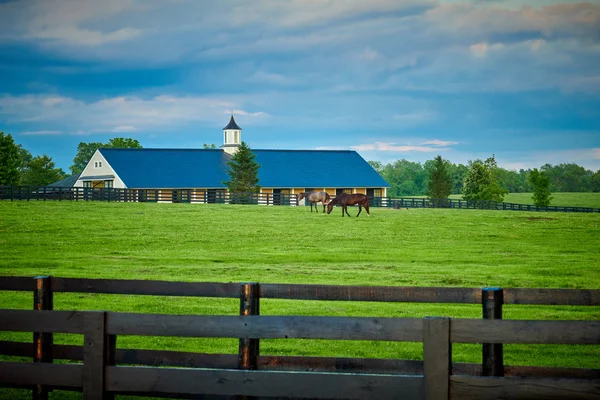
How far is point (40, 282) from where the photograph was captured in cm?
871

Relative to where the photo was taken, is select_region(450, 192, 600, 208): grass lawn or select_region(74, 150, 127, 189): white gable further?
select_region(450, 192, 600, 208): grass lawn

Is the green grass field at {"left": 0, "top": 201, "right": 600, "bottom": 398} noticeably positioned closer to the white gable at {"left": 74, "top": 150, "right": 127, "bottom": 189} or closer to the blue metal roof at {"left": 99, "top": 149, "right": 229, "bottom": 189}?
the blue metal roof at {"left": 99, "top": 149, "right": 229, "bottom": 189}

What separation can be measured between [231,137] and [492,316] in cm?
9747

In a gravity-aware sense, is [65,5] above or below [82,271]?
above

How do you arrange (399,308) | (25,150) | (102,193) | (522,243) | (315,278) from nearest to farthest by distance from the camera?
(399,308) → (315,278) → (522,243) → (102,193) → (25,150)

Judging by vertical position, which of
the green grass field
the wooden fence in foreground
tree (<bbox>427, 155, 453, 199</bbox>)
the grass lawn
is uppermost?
tree (<bbox>427, 155, 453, 199</bbox>)

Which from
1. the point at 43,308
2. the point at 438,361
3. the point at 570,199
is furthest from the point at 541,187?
the point at 438,361

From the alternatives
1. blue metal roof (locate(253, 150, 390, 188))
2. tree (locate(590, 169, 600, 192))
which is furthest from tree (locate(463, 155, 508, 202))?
blue metal roof (locate(253, 150, 390, 188))

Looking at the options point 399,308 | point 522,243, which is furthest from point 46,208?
point 399,308

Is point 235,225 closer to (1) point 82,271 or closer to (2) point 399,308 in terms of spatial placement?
(1) point 82,271

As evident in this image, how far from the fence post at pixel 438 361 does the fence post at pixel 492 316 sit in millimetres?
1792

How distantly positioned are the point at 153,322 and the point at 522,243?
119 feet

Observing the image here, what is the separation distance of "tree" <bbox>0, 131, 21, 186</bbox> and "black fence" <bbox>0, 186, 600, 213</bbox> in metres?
33.3

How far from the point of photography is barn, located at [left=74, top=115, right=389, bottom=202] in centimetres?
8838
